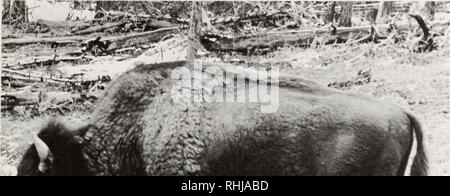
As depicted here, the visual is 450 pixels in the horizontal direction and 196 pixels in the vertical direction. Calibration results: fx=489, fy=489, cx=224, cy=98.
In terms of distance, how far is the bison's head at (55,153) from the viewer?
214 centimetres

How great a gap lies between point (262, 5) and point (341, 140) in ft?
3.53

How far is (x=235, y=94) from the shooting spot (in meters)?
2.27

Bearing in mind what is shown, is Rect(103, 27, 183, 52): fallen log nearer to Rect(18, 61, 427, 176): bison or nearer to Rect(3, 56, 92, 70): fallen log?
Rect(3, 56, 92, 70): fallen log

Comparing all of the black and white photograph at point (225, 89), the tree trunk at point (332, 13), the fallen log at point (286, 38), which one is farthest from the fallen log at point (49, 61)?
the tree trunk at point (332, 13)

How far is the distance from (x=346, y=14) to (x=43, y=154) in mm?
1808

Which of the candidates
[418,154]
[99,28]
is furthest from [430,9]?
[99,28]

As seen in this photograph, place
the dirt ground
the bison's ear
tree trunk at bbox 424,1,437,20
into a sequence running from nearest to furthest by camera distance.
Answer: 1. the bison's ear
2. the dirt ground
3. tree trunk at bbox 424,1,437,20

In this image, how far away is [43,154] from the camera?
212 centimetres

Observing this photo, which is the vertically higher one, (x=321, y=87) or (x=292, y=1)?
(x=292, y=1)

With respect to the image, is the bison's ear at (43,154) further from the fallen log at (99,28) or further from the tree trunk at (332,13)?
the tree trunk at (332,13)

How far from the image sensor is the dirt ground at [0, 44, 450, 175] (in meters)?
Answer: 2.55

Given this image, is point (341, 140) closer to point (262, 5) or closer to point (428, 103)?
point (428, 103)

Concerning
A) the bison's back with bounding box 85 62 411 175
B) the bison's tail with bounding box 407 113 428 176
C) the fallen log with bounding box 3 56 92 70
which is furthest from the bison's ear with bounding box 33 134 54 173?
the bison's tail with bounding box 407 113 428 176
